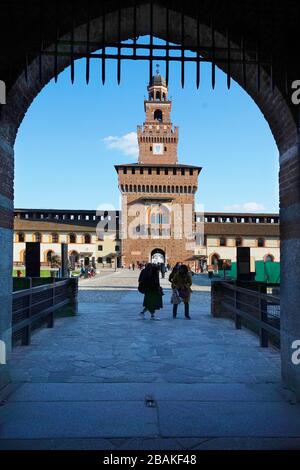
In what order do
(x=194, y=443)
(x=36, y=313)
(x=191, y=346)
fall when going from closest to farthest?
(x=194, y=443) < (x=191, y=346) < (x=36, y=313)

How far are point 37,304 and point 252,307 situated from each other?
3.72m

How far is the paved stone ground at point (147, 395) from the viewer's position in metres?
3.06

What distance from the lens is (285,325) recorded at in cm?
441

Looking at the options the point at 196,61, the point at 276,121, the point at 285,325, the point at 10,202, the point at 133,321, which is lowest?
the point at 133,321

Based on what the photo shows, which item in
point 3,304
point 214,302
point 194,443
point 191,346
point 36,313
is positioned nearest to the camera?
point 194,443

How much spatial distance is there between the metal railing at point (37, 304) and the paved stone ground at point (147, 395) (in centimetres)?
33

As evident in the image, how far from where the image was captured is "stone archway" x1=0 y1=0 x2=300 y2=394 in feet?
13.5

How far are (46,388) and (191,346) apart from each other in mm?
2842

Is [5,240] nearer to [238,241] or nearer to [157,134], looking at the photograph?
[238,241]

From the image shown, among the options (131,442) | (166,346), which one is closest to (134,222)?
(166,346)

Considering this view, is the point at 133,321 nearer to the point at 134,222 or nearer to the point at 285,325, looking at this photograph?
the point at 285,325
